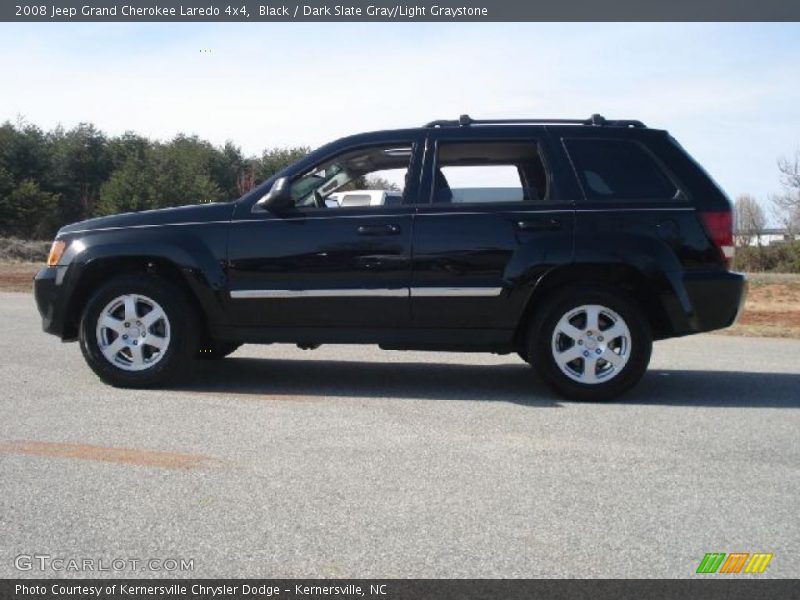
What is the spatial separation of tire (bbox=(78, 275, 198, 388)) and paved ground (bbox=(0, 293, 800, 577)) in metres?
0.21

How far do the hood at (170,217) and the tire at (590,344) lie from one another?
8.05ft

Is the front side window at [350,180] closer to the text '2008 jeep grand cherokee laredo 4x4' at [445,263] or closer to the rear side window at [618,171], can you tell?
the text '2008 jeep grand cherokee laredo 4x4' at [445,263]

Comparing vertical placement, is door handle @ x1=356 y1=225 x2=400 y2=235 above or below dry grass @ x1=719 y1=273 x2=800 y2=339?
above

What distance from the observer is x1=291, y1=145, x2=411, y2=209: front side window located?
6516 millimetres

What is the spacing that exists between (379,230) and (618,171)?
183cm

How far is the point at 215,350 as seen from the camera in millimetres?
7379

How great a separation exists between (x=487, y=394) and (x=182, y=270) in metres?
2.45

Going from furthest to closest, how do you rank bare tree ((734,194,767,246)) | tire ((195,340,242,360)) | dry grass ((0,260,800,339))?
bare tree ((734,194,767,246)) < dry grass ((0,260,800,339)) < tire ((195,340,242,360))

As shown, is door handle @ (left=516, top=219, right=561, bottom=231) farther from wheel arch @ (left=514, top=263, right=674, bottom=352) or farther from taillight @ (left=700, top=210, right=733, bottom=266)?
taillight @ (left=700, top=210, right=733, bottom=266)

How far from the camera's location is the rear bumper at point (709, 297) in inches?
243

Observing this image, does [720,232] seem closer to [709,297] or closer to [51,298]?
[709,297]
